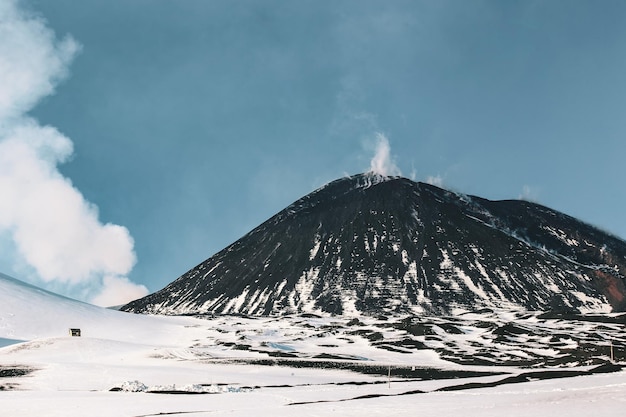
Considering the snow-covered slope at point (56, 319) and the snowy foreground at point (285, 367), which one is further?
the snow-covered slope at point (56, 319)

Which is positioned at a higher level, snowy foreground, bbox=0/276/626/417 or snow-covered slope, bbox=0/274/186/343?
snow-covered slope, bbox=0/274/186/343

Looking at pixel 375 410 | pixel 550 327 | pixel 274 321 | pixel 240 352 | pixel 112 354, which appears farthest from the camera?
pixel 274 321

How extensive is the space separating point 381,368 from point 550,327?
106m

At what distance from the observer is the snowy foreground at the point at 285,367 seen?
34.7 metres

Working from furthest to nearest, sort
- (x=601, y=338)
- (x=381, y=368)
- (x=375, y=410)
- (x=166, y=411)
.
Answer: (x=601, y=338)
(x=381, y=368)
(x=166, y=411)
(x=375, y=410)

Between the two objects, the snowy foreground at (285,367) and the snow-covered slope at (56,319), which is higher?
the snow-covered slope at (56,319)

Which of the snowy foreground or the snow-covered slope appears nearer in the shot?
the snowy foreground

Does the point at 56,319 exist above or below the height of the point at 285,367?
above

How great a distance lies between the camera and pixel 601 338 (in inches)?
5531

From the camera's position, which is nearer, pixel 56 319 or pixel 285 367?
pixel 285 367

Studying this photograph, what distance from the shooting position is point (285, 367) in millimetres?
79375

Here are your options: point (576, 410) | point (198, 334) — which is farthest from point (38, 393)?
point (198, 334)

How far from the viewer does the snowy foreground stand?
1364 inches

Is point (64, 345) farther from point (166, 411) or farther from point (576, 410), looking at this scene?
point (576, 410)
